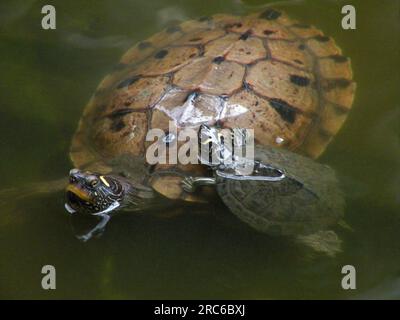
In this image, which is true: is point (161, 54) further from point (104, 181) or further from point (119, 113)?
point (104, 181)

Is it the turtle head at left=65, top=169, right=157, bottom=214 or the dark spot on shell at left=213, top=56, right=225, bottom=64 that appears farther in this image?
the dark spot on shell at left=213, top=56, right=225, bottom=64

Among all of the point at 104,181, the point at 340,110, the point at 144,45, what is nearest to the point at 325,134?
the point at 340,110

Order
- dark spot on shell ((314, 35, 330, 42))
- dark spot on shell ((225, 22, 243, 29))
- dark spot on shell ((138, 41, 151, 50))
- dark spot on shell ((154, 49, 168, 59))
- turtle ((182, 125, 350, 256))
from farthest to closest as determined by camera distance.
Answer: dark spot on shell ((138, 41, 151, 50))
dark spot on shell ((314, 35, 330, 42))
dark spot on shell ((225, 22, 243, 29))
dark spot on shell ((154, 49, 168, 59))
turtle ((182, 125, 350, 256))

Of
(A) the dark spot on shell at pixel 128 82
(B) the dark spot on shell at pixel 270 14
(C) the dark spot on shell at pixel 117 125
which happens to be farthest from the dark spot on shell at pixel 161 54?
(B) the dark spot on shell at pixel 270 14

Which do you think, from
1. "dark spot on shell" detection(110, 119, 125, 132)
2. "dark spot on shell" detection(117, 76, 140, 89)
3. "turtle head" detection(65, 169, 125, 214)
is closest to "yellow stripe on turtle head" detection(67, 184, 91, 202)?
"turtle head" detection(65, 169, 125, 214)

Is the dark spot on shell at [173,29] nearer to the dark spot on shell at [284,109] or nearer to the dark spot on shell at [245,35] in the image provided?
the dark spot on shell at [245,35]

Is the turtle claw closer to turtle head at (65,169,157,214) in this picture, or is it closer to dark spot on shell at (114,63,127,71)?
turtle head at (65,169,157,214)

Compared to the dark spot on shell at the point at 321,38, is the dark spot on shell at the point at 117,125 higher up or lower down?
lower down

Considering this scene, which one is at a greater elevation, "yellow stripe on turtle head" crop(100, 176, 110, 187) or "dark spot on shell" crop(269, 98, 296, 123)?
"dark spot on shell" crop(269, 98, 296, 123)
